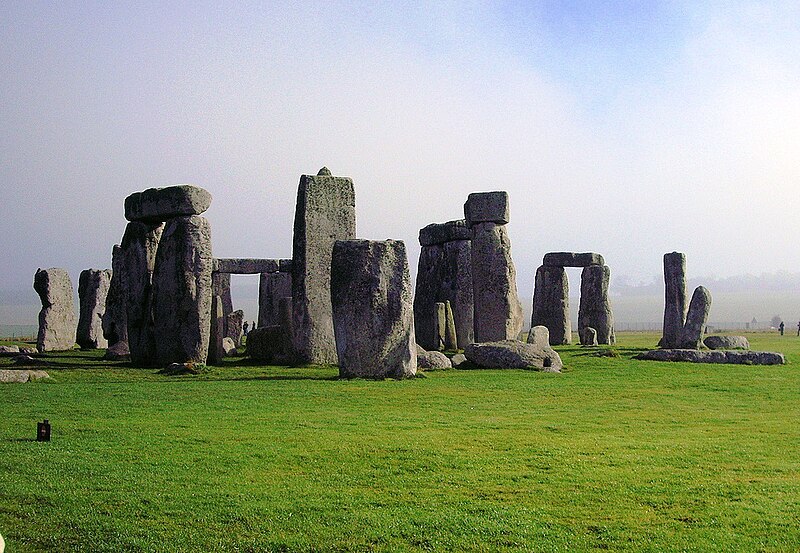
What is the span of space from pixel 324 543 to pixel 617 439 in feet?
14.9

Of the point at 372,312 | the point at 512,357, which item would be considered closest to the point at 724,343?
the point at 512,357

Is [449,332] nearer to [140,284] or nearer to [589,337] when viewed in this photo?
[140,284]

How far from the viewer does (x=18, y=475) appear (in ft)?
24.8

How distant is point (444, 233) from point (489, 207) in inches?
149

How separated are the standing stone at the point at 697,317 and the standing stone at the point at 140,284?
540 inches

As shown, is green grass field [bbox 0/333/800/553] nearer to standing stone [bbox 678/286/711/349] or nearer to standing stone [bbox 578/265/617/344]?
standing stone [bbox 678/286/711/349]

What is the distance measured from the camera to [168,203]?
18.3 m

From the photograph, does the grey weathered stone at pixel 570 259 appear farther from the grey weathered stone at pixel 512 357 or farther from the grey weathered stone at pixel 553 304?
the grey weathered stone at pixel 512 357

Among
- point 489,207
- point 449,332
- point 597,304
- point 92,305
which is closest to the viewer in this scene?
point 489,207

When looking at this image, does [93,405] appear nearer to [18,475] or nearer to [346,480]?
[18,475]

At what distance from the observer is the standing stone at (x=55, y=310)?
27000mm

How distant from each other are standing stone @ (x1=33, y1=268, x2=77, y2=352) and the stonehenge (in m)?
15.3

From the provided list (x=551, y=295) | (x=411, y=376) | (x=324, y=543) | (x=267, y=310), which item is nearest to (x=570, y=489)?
(x=324, y=543)

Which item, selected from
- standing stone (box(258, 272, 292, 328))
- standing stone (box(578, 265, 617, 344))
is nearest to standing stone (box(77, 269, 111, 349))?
standing stone (box(258, 272, 292, 328))
